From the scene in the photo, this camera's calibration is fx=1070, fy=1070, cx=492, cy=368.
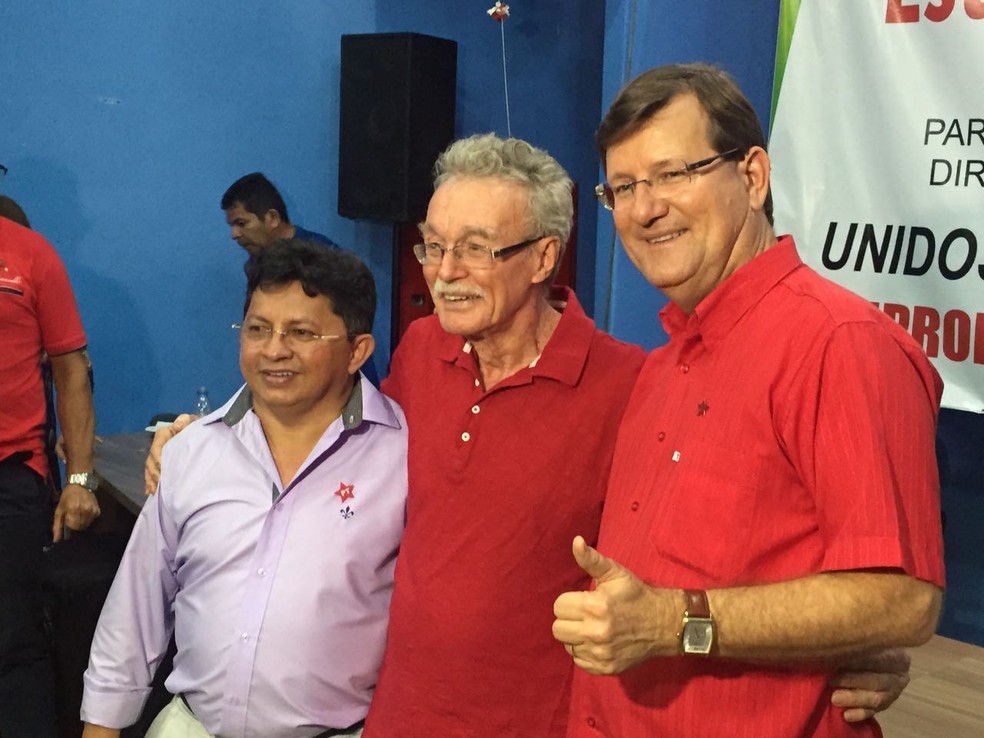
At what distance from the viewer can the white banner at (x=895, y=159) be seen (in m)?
2.82

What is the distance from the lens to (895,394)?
1134 millimetres

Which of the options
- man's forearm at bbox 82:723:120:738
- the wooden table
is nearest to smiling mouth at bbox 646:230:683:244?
man's forearm at bbox 82:723:120:738

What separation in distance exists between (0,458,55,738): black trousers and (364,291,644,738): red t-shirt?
1.65m

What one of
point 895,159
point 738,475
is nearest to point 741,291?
point 738,475

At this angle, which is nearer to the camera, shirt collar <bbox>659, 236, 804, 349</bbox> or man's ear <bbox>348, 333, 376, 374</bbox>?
shirt collar <bbox>659, 236, 804, 349</bbox>

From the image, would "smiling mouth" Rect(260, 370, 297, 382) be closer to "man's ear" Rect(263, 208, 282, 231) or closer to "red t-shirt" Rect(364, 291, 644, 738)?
"red t-shirt" Rect(364, 291, 644, 738)

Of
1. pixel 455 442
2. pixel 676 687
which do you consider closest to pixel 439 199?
pixel 455 442

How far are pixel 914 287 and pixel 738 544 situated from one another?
1.96 m

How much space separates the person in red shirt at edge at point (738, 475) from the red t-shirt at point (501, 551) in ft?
0.46

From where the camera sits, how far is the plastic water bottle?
14.6 feet

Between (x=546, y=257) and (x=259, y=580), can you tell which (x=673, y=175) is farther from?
(x=259, y=580)

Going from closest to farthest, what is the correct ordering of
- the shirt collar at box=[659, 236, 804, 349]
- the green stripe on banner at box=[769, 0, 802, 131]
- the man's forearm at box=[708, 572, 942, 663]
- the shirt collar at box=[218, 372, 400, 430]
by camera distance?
the man's forearm at box=[708, 572, 942, 663]
the shirt collar at box=[659, 236, 804, 349]
the shirt collar at box=[218, 372, 400, 430]
the green stripe on banner at box=[769, 0, 802, 131]

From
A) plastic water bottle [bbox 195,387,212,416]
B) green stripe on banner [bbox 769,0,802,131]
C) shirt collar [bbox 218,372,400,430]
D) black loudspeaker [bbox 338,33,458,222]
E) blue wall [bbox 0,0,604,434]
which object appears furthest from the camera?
black loudspeaker [bbox 338,33,458,222]

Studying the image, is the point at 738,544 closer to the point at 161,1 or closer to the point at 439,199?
the point at 439,199
